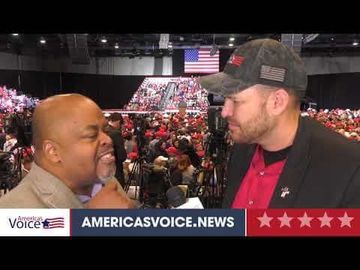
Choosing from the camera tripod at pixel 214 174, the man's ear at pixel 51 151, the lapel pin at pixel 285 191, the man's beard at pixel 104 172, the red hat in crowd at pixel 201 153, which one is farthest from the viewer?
the red hat in crowd at pixel 201 153

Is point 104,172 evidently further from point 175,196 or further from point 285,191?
point 285,191

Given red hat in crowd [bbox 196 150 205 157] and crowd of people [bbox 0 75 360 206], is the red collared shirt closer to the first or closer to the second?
crowd of people [bbox 0 75 360 206]

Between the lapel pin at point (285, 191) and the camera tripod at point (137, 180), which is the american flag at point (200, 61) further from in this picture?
the lapel pin at point (285, 191)

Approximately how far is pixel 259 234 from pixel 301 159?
829mm

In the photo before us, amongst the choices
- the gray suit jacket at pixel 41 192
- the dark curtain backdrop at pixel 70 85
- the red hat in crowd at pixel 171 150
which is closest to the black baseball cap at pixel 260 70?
the gray suit jacket at pixel 41 192

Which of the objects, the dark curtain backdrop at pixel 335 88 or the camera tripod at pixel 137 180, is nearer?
the camera tripod at pixel 137 180

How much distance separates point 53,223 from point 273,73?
4.21 feet

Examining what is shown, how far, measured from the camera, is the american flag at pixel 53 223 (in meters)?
2.16

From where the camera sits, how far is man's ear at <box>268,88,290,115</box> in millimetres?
1606

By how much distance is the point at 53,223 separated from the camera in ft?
7.23

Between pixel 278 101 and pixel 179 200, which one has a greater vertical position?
pixel 278 101

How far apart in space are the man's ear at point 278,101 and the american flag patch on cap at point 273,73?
0.24ft

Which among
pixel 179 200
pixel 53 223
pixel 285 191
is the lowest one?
pixel 53 223

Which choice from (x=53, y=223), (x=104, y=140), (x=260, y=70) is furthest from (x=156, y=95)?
(x=260, y=70)
